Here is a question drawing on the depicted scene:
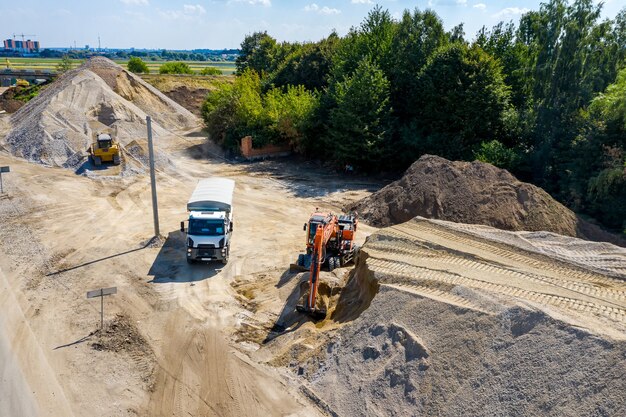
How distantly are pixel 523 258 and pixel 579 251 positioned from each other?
8.25 feet

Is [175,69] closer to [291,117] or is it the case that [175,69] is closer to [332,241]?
[291,117]

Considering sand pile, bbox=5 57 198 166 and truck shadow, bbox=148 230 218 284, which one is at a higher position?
sand pile, bbox=5 57 198 166

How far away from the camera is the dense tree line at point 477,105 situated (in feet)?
83.8

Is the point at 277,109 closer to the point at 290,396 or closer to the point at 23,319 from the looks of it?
the point at 23,319

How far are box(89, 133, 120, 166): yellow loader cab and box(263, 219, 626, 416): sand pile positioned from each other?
24.0 m

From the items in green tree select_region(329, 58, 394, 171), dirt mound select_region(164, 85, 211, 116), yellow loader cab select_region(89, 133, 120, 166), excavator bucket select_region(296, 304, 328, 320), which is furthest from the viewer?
dirt mound select_region(164, 85, 211, 116)

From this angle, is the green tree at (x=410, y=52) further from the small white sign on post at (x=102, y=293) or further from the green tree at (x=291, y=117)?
the small white sign on post at (x=102, y=293)

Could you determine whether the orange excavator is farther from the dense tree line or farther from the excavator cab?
the dense tree line

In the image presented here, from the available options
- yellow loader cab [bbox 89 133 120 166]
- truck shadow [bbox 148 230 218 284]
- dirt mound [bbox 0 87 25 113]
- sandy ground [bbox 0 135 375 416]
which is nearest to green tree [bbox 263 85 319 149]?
sandy ground [bbox 0 135 375 416]

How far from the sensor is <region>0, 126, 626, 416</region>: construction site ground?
10.8 metres

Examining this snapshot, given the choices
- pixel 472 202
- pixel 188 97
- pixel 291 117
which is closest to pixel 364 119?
pixel 291 117

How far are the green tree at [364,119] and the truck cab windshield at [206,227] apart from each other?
609 inches

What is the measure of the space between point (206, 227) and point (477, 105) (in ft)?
67.9

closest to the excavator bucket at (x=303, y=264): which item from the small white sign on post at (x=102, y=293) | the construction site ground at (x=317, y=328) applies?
the construction site ground at (x=317, y=328)
